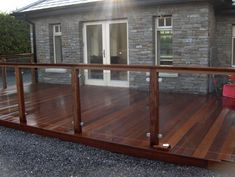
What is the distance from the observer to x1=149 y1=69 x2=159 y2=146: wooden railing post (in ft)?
13.9

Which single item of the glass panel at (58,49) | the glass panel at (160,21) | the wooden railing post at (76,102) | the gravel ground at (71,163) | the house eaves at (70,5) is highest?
the house eaves at (70,5)

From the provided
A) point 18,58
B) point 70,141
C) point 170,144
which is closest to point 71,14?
point 18,58

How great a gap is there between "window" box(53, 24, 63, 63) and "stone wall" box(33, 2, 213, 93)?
36 cm

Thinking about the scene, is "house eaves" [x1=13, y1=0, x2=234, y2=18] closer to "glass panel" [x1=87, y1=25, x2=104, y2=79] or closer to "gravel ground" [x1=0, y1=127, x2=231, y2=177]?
"glass panel" [x1=87, y1=25, x2=104, y2=79]

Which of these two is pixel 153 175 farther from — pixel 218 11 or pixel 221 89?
pixel 218 11

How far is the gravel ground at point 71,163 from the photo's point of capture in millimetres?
3904

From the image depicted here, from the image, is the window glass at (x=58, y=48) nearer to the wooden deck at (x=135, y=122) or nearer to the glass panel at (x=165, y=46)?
the wooden deck at (x=135, y=122)

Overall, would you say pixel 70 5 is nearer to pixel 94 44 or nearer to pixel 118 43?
pixel 94 44

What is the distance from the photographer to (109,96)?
6793 mm

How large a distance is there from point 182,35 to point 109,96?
2912mm

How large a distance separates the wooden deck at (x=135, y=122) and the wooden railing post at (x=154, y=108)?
0.16m

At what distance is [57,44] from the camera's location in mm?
11016

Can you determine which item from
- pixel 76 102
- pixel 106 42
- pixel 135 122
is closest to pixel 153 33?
pixel 106 42

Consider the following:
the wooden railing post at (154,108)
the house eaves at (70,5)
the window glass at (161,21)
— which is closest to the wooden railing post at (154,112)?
the wooden railing post at (154,108)
